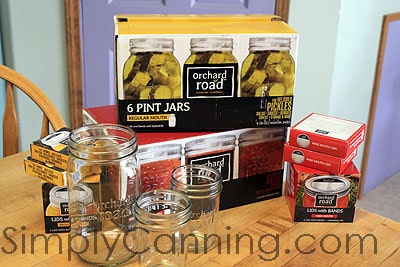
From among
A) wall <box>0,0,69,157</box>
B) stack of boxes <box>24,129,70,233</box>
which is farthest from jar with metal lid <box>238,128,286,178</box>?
wall <box>0,0,69,157</box>

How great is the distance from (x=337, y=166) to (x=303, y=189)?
0.08m

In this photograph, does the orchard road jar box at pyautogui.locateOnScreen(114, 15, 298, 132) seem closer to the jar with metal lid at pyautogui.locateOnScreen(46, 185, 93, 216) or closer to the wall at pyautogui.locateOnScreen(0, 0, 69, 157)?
the jar with metal lid at pyautogui.locateOnScreen(46, 185, 93, 216)

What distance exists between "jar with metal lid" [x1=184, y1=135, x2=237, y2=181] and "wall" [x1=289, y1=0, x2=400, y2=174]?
3.82 feet

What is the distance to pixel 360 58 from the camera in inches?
90.4

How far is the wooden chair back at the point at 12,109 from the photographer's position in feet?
4.67

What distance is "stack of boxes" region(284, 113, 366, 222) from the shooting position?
104 cm

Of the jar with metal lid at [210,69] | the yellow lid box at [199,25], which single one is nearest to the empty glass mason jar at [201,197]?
the jar with metal lid at [210,69]

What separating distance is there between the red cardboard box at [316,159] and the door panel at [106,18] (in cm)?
124

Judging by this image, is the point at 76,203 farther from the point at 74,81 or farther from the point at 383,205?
the point at 383,205

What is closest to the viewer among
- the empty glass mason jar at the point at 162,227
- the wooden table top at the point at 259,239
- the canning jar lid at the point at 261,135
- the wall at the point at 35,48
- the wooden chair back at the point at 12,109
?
the empty glass mason jar at the point at 162,227

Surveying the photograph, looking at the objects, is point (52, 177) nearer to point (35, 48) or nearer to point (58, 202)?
point (58, 202)

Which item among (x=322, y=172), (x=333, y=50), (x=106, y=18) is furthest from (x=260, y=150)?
(x=106, y=18)

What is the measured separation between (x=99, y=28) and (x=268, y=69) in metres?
1.28

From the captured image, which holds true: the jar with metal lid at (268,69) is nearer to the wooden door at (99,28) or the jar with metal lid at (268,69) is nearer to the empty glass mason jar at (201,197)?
the empty glass mason jar at (201,197)
